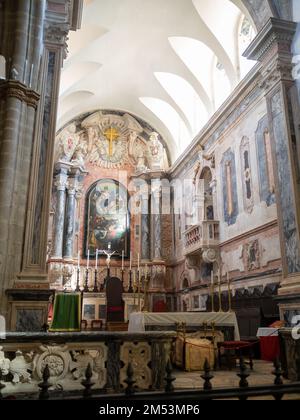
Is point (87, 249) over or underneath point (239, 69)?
underneath

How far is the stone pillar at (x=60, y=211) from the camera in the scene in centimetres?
1552

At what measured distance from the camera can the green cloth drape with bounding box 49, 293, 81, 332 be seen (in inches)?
227

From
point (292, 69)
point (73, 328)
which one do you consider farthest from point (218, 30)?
point (73, 328)

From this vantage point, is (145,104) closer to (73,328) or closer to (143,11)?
(143,11)

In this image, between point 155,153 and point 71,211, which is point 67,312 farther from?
point 155,153

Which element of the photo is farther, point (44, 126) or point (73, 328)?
point (44, 126)

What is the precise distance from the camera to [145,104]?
17.2 metres

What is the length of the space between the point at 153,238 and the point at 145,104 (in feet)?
19.4

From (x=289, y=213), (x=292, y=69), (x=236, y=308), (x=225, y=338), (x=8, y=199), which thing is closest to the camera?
(x=8, y=199)

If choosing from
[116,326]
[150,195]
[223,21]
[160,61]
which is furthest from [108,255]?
[223,21]

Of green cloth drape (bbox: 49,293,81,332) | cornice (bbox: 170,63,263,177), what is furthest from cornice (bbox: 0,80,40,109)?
cornice (bbox: 170,63,263,177)

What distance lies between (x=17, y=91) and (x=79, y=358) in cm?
398

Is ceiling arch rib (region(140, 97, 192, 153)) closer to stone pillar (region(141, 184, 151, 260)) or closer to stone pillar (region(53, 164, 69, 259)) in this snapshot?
stone pillar (region(141, 184, 151, 260))

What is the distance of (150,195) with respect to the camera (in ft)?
58.2
